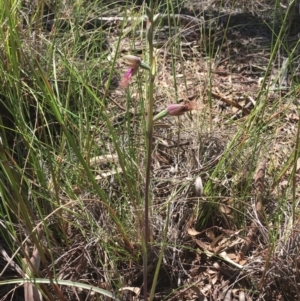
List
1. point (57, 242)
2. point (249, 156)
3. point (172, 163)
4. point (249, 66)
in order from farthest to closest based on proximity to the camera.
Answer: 1. point (249, 66)
2. point (172, 163)
3. point (249, 156)
4. point (57, 242)

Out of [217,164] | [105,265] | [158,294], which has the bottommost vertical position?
[158,294]

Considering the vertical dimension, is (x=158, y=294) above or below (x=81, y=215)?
below

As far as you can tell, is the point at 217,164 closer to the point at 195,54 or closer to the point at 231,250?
the point at 231,250

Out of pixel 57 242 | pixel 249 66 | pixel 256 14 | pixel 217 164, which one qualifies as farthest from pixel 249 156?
pixel 256 14

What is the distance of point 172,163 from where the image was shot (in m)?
2.03

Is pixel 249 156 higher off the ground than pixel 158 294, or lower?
higher

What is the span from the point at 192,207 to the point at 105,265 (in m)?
0.40

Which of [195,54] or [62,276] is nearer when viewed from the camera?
[62,276]

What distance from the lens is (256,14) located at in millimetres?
3096

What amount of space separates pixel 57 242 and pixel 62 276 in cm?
13

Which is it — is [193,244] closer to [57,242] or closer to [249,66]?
[57,242]

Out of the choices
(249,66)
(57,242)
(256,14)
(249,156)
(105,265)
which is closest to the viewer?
(105,265)

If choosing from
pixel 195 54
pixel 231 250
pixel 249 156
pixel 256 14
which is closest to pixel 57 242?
pixel 231 250

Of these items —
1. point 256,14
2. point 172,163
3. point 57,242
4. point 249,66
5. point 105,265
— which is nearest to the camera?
point 105,265
